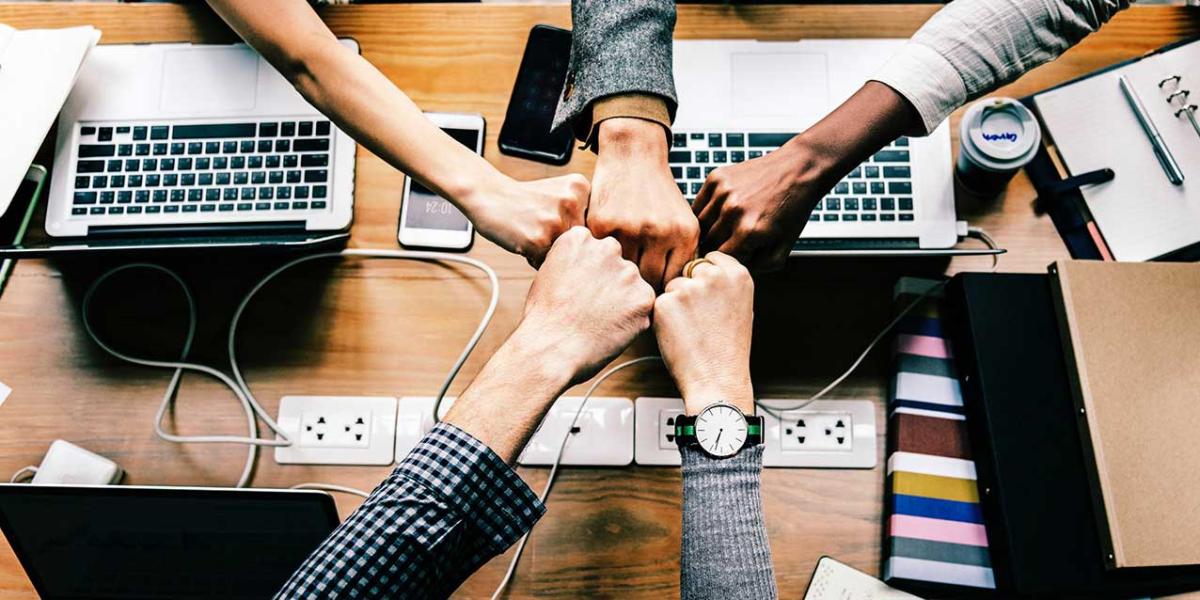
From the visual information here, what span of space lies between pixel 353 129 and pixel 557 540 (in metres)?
0.51

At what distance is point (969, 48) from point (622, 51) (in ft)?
1.20

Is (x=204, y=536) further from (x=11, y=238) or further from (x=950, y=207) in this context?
(x=950, y=207)

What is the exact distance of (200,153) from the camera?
948 mm

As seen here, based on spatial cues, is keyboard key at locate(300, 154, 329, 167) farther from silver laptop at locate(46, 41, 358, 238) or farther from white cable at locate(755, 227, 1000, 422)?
white cable at locate(755, 227, 1000, 422)

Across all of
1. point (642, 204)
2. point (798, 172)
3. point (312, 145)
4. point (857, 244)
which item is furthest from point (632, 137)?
point (312, 145)

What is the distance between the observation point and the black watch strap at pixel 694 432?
2.44 ft

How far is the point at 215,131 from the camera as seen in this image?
95 centimetres

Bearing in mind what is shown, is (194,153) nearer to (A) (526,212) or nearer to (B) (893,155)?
(A) (526,212)

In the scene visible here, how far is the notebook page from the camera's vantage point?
91 cm

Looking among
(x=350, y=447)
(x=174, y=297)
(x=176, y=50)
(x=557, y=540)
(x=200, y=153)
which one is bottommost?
(x=557, y=540)

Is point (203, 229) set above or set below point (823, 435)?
above

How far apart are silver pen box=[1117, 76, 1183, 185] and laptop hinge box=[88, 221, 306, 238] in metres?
0.99

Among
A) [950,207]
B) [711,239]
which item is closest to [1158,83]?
[950,207]

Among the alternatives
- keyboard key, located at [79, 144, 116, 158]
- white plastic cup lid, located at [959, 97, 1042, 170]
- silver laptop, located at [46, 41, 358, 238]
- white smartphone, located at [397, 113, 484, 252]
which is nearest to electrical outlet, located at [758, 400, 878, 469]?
white plastic cup lid, located at [959, 97, 1042, 170]
